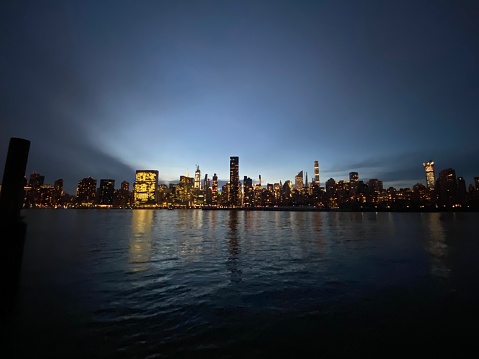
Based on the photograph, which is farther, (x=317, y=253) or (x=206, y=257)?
(x=317, y=253)

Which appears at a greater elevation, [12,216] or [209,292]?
[12,216]

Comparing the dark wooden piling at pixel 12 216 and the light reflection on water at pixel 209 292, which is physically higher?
the dark wooden piling at pixel 12 216

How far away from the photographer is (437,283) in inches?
567

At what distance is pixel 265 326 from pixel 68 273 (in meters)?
14.1

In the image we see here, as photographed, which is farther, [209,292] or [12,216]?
[12,216]

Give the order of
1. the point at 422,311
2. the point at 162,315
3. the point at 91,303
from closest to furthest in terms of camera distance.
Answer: the point at 162,315 → the point at 422,311 → the point at 91,303

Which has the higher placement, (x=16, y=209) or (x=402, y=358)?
(x=16, y=209)

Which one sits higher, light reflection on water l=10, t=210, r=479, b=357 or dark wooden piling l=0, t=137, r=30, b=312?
dark wooden piling l=0, t=137, r=30, b=312

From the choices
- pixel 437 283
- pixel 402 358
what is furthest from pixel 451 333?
pixel 437 283

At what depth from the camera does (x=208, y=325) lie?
29.3ft

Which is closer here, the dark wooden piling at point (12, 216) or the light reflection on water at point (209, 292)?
the light reflection on water at point (209, 292)

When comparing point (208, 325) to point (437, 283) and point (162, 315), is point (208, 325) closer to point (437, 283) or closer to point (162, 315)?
point (162, 315)

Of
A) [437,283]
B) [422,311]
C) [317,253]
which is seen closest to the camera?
[422,311]

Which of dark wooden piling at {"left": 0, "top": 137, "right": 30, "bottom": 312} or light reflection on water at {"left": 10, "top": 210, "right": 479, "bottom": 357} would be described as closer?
light reflection on water at {"left": 10, "top": 210, "right": 479, "bottom": 357}
